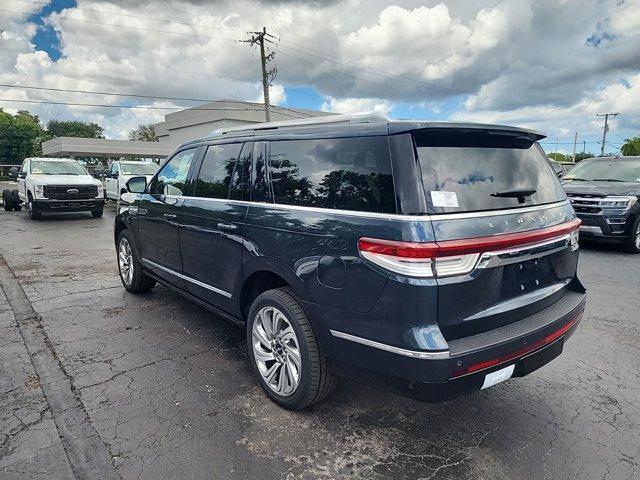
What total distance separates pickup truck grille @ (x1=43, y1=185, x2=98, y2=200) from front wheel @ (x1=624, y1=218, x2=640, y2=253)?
45.0 feet

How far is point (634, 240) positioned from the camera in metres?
8.23

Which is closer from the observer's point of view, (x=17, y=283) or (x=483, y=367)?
(x=483, y=367)

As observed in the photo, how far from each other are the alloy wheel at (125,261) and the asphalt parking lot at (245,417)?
0.95m

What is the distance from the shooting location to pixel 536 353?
2648mm

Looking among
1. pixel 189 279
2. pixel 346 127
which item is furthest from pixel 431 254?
pixel 189 279

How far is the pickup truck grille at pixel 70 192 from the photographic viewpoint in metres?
12.9

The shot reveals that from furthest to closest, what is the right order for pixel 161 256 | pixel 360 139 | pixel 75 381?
pixel 161 256
pixel 75 381
pixel 360 139

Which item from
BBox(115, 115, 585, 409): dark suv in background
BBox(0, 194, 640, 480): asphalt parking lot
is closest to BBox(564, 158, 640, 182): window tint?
BBox(0, 194, 640, 480): asphalt parking lot

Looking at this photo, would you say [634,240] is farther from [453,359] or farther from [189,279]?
[189,279]

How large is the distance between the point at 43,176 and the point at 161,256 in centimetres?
1127

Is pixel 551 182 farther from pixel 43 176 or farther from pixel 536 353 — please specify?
pixel 43 176

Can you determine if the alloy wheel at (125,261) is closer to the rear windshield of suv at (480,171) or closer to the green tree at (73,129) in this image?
the rear windshield of suv at (480,171)

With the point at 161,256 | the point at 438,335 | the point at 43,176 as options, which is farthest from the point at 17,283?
the point at 43,176

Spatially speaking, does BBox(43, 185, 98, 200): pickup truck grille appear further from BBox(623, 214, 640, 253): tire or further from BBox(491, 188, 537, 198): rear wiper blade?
BBox(623, 214, 640, 253): tire
